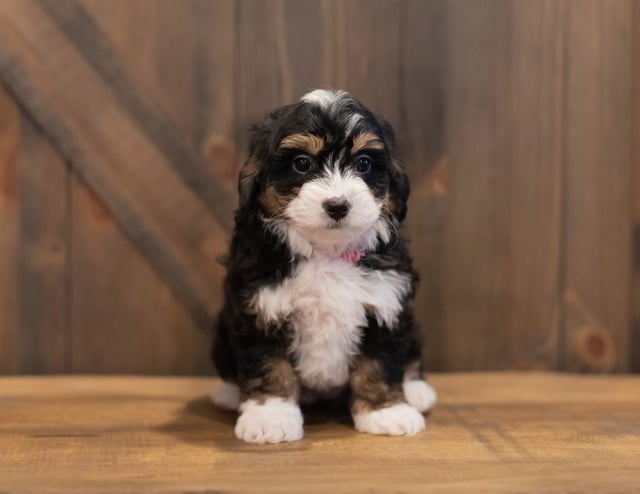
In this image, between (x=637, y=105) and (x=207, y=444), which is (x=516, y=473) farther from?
(x=637, y=105)

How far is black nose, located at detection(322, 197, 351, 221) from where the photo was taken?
1.76 metres

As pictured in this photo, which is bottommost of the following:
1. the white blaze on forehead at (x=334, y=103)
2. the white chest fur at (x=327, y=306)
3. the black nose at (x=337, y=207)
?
the white chest fur at (x=327, y=306)

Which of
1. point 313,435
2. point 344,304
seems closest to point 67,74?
point 344,304

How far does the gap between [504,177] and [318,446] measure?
1248 mm

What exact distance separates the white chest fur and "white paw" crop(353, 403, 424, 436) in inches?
6.2

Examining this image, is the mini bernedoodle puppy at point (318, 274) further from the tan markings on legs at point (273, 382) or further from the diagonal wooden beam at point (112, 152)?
the diagonal wooden beam at point (112, 152)

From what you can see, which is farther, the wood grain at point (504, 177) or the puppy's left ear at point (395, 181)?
the wood grain at point (504, 177)

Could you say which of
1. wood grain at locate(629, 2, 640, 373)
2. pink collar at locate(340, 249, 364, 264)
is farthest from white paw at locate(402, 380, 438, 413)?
wood grain at locate(629, 2, 640, 373)

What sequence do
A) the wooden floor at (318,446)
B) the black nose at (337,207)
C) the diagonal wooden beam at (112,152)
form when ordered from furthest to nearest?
the diagonal wooden beam at (112,152) → the black nose at (337,207) → the wooden floor at (318,446)

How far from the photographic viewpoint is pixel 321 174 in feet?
5.94

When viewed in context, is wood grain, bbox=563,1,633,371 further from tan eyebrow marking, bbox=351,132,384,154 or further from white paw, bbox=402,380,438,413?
tan eyebrow marking, bbox=351,132,384,154

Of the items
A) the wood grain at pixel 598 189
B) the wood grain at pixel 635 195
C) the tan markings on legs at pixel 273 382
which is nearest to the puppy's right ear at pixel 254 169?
the tan markings on legs at pixel 273 382

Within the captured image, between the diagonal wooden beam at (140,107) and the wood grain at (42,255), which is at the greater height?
the diagonal wooden beam at (140,107)

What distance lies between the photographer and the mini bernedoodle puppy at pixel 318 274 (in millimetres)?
1812
